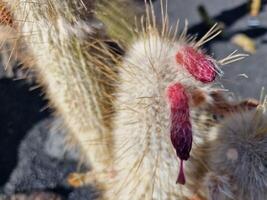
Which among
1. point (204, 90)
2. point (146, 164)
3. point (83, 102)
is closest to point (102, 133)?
point (83, 102)


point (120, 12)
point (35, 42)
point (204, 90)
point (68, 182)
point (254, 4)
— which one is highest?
point (254, 4)

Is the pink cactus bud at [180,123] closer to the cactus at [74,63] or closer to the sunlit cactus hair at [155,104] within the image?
the sunlit cactus hair at [155,104]

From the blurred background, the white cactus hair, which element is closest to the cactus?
the white cactus hair

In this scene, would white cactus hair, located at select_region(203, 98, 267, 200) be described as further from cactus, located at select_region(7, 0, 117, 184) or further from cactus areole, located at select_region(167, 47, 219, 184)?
cactus, located at select_region(7, 0, 117, 184)

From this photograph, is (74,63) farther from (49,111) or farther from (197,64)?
(49,111)

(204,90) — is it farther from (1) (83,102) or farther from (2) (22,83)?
(2) (22,83)

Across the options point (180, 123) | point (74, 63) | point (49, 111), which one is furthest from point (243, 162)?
point (49, 111)
